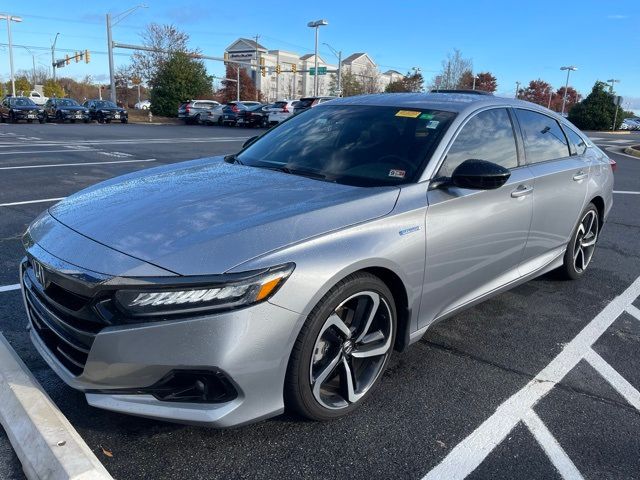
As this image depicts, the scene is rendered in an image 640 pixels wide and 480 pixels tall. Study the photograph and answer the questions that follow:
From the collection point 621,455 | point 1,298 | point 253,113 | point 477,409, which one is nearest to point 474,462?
point 477,409

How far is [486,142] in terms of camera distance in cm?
375

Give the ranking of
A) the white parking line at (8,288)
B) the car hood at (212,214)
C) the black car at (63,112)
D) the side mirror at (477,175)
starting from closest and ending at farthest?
the car hood at (212,214)
the side mirror at (477,175)
the white parking line at (8,288)
the black car at (63,112)

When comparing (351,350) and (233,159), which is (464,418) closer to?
(351,350)

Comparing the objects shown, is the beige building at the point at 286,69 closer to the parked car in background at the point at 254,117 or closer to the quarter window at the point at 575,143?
the parked car in background at the point at 254,117

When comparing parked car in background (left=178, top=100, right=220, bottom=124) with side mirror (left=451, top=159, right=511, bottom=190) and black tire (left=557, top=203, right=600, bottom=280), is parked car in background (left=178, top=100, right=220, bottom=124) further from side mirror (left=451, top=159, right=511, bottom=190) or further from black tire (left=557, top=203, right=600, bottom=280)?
side mirror (left=451, top=159, right=511, bottom=190)

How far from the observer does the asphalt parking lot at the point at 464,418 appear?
2.46 m

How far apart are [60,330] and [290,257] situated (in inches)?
43.3

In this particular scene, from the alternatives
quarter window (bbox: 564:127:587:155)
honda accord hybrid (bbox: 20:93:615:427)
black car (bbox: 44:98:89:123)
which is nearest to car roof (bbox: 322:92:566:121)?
honda accord hybrid (bbox: 20:93:615:427)

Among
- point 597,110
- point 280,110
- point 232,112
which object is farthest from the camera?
point 597,110

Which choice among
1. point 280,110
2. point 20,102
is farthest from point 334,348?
point 20,102

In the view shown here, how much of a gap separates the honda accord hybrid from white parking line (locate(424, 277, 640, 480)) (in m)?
0.57

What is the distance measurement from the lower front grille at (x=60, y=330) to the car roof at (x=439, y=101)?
8.26ft

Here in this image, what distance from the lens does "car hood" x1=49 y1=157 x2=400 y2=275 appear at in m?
2.35

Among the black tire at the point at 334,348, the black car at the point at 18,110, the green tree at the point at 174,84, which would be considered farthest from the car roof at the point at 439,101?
the green tree at the point at 174,84
